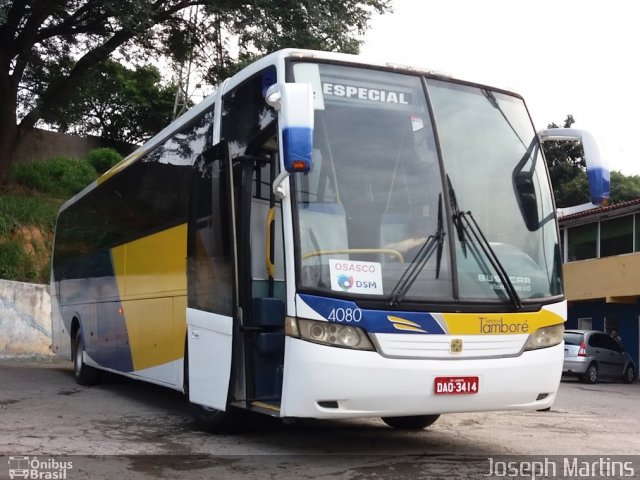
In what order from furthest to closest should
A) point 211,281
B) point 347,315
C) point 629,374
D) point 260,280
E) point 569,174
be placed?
point 569,174 < point 629,374 < point 211,281 < point 260,280 < point 347,315

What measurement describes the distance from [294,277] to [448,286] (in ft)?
4.06

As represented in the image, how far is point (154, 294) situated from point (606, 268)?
65.3ft

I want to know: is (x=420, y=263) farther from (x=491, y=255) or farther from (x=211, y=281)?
(x=211, y=281)

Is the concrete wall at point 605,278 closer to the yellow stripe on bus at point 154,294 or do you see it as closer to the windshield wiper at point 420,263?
the yellow stripe on bus at point 154,294

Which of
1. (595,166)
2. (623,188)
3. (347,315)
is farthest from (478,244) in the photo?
(623,188)

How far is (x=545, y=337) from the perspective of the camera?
6.97 metres

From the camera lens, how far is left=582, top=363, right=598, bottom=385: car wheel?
72.4 ft

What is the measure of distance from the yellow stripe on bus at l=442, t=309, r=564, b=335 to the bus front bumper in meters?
0.23

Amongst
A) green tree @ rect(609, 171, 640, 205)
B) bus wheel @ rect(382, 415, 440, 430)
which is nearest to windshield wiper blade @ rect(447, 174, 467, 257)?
bus wheel @ rect(382, 415, 440, 430)

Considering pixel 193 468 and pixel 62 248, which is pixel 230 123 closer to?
pixel 193 468

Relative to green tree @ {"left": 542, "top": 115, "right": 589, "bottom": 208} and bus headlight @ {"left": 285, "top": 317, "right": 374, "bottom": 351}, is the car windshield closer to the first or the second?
bus headlight @ {"left": 285, "top": 317, "right": 374, "bottom": 351}

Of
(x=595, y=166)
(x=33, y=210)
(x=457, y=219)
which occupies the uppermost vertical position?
(x=33, y=210)

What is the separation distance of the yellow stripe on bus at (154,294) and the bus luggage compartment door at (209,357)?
2.13ft

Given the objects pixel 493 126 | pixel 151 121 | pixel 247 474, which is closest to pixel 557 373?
pixel 493 126
